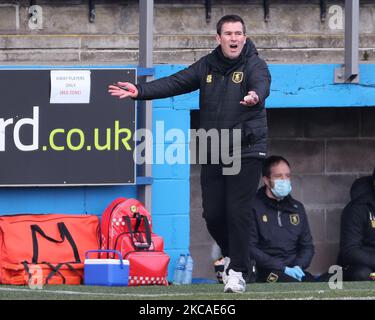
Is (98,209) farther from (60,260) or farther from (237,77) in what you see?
(237,77)

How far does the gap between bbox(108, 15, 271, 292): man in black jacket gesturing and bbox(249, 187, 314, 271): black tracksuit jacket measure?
1.80m

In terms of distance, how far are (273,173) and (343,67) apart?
39.9 inches

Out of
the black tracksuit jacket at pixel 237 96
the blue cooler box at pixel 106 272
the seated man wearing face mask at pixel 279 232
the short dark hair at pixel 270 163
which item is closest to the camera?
the black tracksuit jacket at pixel 237 96

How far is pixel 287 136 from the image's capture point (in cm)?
1087

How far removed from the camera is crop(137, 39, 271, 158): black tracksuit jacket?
25.5 ft

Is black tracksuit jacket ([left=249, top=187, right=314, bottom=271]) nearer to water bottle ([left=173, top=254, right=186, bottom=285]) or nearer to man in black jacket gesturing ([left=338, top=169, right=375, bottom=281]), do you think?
man in black jacket gesturing ([left=338, top=169, right=375, bottom=281])

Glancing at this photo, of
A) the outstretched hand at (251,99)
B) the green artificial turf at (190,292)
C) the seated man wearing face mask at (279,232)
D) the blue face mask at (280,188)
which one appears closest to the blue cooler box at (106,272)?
the green artificial turf at (190,292)

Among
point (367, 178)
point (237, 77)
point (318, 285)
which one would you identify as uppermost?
point (237, 77)

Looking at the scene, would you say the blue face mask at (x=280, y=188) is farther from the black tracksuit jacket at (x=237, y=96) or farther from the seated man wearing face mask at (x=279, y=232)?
the black tracksuit jacket at (x=237, y=96)

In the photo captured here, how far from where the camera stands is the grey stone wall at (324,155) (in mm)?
10859

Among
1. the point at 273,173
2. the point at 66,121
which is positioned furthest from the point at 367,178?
the point at 66,121

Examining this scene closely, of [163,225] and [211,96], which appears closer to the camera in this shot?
[211,96]

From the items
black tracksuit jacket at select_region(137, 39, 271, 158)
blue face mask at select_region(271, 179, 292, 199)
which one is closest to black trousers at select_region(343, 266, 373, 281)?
blue face mask at select_region(271, 179, 292, 199)

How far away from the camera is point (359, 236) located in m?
10.1
